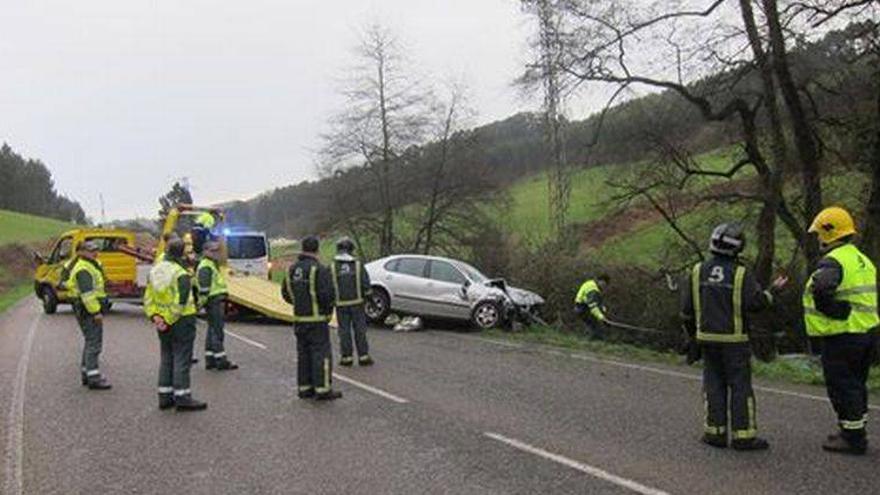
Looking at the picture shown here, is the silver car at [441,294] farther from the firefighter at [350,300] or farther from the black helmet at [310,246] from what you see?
the black helmet at [310,246]

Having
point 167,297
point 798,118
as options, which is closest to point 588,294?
point 798,118

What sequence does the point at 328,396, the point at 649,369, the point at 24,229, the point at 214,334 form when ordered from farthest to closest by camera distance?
the point at 24,229 < the point at 214,334 < the point at 649,369 < the point at 328,396

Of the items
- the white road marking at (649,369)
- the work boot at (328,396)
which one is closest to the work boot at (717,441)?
the white road marking at (649,369)

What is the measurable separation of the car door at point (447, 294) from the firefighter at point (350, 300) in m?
6.10

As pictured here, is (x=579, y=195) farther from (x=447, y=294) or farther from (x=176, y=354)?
(x=176, y=354)

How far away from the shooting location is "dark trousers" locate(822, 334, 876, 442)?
23.7ft

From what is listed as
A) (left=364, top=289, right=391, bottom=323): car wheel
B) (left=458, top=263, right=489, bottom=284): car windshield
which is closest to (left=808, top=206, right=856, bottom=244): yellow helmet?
(left=458, top=263, right=489, bottom=284): car windshield

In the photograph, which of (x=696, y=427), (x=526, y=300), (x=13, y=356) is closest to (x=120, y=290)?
(x=13, y=356)

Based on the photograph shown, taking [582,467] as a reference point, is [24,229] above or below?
above

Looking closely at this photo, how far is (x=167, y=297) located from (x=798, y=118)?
1432cm

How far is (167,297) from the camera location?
10.1m

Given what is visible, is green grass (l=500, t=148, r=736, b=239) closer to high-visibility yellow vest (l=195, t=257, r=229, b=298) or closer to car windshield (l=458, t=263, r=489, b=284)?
car windshield (l=458, t=263, r=489, b=284)

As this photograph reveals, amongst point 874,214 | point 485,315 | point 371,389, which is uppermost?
point 874,214

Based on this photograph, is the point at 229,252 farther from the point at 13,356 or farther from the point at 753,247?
the point at 753,247
